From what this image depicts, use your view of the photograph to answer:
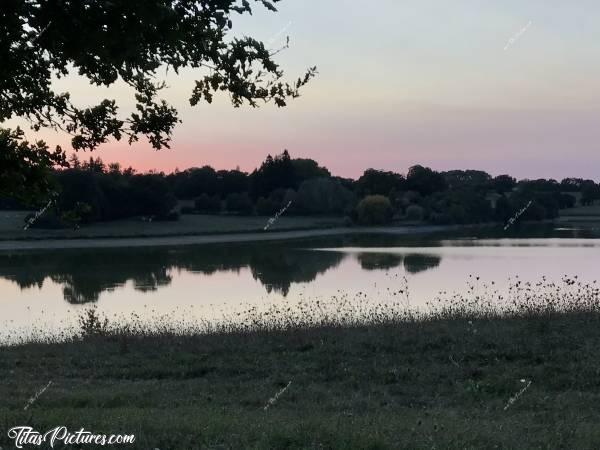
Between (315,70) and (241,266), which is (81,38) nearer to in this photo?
(315,70)

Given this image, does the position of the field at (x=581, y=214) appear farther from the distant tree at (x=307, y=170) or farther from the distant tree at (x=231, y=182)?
the distant tree at (x=231, y=182)

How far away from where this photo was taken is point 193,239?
216 feet

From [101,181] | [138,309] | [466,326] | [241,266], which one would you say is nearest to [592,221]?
[101,181]

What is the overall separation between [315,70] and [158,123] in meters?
1.22

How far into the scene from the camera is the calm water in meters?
22.5

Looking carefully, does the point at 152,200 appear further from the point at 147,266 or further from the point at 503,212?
the point at 503,212

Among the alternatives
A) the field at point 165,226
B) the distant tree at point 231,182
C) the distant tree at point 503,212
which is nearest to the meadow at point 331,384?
the field at point 165,226

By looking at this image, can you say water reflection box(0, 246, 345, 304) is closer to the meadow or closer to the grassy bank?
the meadow

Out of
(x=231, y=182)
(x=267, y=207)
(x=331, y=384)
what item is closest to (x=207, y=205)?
(x=267, y=207)

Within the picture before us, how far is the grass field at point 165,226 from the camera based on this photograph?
5975cm

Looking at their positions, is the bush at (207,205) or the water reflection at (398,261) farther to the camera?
the bush at (207,205)

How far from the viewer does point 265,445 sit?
4.88 m

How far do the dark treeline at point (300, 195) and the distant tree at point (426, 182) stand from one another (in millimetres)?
172

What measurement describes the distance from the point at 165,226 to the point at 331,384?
65244mm
